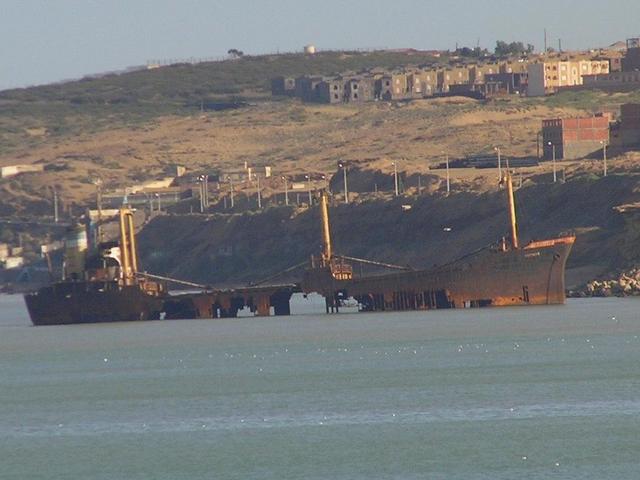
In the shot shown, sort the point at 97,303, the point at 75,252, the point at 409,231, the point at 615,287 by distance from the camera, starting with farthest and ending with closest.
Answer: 1. the point at 409,231
2. the point at 615,287
3. the point at 75,252
4. the point at 97,303

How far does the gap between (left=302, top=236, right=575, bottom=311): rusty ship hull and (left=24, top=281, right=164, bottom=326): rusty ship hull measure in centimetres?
802

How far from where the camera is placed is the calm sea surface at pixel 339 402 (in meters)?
45.0

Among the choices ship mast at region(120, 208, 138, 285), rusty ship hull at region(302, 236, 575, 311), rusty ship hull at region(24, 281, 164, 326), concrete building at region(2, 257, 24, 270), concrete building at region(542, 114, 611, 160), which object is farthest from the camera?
concrete building at region(2, 257, 24, 270)

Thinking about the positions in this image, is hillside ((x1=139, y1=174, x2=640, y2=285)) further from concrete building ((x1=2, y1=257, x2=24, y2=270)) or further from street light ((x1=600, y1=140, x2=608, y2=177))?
concrete building ((x1=2, y1=257, x2=24, y2=270))

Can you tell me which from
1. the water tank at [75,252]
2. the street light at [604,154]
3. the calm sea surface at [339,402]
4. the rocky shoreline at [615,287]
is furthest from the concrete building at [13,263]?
the calm sea surface at [339,402]

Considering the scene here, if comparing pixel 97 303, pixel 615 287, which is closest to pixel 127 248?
pixel 97 303

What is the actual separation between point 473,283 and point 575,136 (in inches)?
3305

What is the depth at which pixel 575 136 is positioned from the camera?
585ft

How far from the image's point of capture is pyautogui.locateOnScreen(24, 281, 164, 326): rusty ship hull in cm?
10231

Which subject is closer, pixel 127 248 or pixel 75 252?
pixel 75 252

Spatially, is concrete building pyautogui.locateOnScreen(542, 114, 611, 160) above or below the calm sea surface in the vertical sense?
below

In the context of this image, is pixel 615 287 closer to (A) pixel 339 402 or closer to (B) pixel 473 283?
(B) pixel 473 283

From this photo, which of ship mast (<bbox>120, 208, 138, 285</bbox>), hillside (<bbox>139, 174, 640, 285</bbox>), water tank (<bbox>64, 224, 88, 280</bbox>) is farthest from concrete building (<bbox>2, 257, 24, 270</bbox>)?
water tank (<bbox>64, 224, 88, 280</bbox>)

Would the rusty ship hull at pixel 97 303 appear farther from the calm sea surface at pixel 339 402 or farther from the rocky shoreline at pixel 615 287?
the rocky shoreline at pixel 615 287
